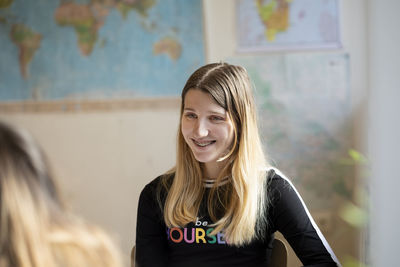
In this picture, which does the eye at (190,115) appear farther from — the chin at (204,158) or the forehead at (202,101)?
the chin at (204,158)

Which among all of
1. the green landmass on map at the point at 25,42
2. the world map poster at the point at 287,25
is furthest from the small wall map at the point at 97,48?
the world map poster at the point at 287,25

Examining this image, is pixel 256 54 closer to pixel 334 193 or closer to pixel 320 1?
pixel 320 1

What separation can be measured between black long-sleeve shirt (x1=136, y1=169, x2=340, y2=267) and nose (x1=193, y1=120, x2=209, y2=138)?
276 millimetres

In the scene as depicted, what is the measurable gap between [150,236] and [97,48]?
141 centimetres

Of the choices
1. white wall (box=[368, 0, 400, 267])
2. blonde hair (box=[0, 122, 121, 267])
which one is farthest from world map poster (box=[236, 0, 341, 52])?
blonde hair (box=[0, 122, 121, 267])

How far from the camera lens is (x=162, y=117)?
243cm

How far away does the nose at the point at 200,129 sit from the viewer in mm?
1355

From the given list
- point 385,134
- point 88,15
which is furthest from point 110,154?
point 385,134

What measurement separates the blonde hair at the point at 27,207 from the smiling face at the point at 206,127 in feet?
2.37

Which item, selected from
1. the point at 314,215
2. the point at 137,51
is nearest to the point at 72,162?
the point at 137,51

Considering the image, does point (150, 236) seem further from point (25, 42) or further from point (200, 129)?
point (25, 42)

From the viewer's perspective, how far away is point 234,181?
1.38 meters

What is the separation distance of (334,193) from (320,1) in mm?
1033

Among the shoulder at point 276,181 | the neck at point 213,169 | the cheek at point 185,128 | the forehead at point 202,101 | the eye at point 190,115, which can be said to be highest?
the forehead at point 202,101
